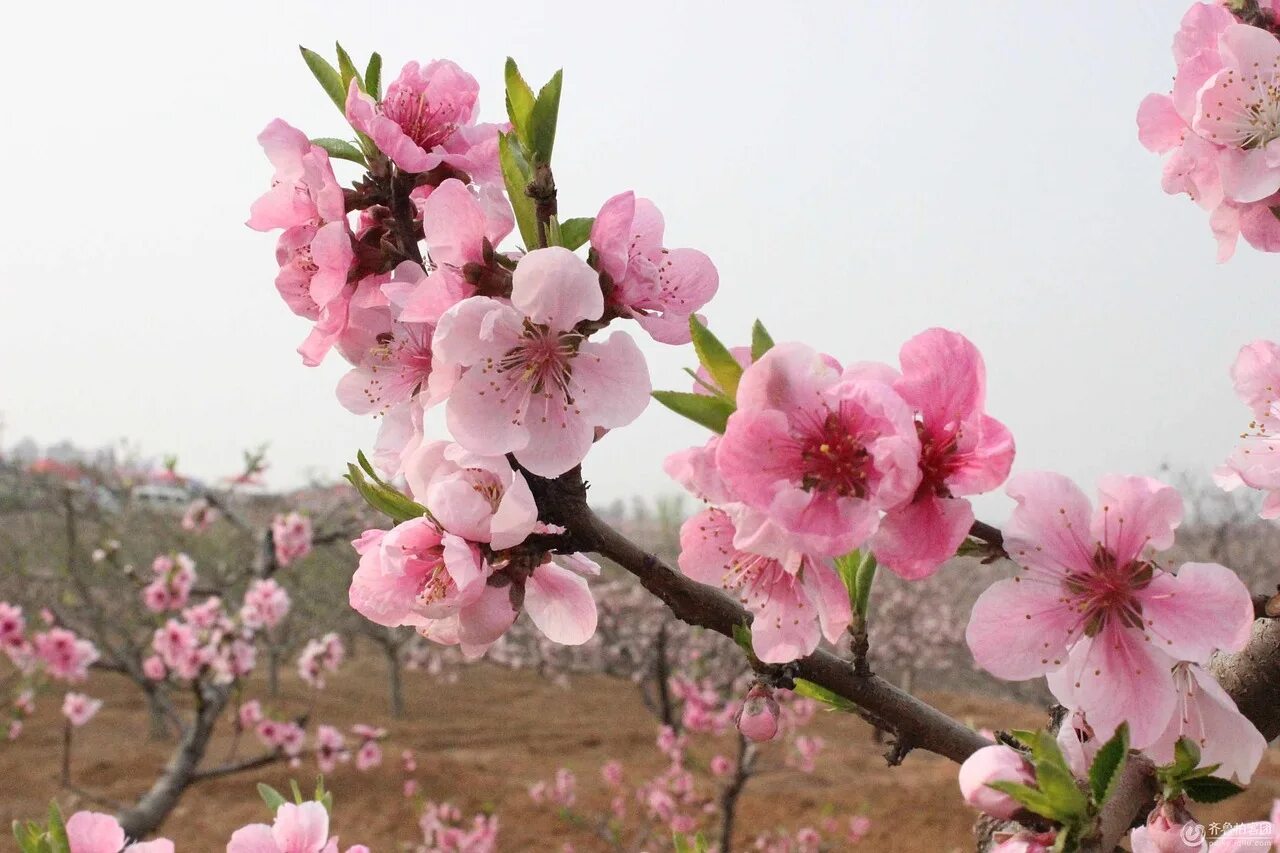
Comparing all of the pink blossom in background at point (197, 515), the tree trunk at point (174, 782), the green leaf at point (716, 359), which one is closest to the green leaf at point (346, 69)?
the green leaf at point (716, 359)

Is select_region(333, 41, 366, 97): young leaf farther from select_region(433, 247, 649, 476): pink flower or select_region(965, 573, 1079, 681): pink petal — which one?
select_region(965, 573, 1079, 681): pink petal

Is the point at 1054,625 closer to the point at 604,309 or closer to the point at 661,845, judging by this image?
the point at 604,309

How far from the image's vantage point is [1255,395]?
4.05 ft

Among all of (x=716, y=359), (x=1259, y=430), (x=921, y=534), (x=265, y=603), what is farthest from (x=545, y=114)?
(x=265, y=603)

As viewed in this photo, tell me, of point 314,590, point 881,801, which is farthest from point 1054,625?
point 314,590

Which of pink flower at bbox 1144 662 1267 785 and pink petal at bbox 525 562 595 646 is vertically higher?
pink petal at bbox 525 562 595 646

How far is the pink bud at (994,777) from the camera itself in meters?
0.80

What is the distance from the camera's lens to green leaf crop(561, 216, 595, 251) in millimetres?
919

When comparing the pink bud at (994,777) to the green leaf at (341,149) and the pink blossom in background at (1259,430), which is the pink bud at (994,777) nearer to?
the pink blossom in background at (1259,430)

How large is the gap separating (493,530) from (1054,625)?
20.8 inches

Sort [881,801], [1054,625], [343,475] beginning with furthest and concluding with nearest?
[881,801], [343,475], [1054,625]

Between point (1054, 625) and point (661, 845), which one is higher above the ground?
point (1054, 625)

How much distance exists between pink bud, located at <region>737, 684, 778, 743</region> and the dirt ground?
17.6 ft

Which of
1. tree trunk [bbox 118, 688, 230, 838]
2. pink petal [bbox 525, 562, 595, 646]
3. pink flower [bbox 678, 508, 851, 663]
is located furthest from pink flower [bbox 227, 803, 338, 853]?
tree trunk [bbox 118, 688, 230, 838]
